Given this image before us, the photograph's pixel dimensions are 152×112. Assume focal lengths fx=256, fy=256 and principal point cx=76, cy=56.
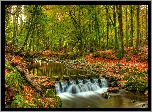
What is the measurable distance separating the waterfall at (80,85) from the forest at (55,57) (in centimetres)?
17

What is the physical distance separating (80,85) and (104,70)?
3.15 metres

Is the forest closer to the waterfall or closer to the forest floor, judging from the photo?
the forest floor

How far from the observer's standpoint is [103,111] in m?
7.91

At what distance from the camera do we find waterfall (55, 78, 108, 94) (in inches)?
525

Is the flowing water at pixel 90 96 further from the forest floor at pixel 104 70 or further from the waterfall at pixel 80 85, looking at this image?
the forest floor at pixel 104 70

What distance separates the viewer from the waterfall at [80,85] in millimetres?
13328

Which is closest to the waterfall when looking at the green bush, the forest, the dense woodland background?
the forest

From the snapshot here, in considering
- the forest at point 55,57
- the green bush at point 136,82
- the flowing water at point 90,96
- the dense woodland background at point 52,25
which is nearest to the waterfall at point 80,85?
the flowing water at point 90,96

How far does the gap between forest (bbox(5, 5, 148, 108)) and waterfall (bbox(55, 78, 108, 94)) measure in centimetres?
17

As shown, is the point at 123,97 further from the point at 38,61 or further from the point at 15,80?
the point at 38,61

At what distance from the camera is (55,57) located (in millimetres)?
21797

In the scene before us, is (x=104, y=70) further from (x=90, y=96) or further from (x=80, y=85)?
(x=90, y=96)

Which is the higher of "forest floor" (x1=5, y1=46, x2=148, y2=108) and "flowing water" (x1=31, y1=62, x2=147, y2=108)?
"forest floor" (x1=5, y1=46, x2=148, y2=108)

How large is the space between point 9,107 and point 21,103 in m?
0.40
